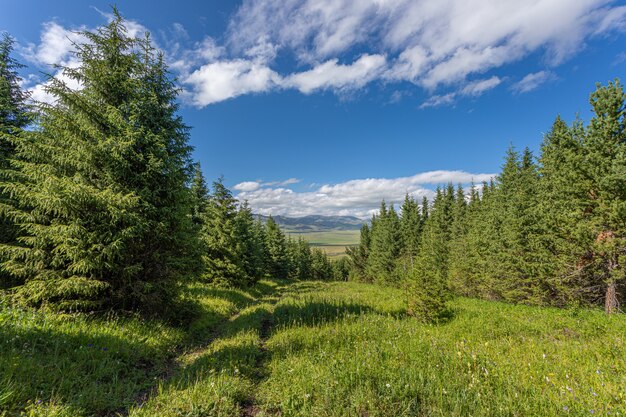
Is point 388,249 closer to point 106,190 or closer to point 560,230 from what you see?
point 560,230

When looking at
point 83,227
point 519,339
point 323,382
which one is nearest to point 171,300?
point 83,227

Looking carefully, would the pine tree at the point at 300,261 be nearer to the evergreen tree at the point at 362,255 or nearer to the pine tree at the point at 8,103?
the evergreen tree at the point at 362,255

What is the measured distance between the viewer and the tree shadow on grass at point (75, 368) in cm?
397

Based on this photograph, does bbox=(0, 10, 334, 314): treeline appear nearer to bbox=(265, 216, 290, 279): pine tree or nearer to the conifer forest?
the conifer forest

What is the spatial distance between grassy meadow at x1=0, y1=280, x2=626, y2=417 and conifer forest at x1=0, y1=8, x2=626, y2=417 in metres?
0.04

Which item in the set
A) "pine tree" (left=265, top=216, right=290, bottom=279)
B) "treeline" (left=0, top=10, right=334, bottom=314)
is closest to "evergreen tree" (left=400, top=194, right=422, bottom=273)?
"pine tree" (left=265, top=216, right=290, bottom=279)

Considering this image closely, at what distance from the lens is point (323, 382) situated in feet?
15.3

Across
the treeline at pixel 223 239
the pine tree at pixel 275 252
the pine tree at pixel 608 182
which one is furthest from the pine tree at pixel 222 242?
the pine tree at pixel 275 252

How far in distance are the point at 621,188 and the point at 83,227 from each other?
2197 centimetres

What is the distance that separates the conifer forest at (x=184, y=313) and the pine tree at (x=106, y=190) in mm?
64

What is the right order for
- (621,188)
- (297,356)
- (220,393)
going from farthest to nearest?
1. (621,188)
2. (297,356)
3. (220,393)

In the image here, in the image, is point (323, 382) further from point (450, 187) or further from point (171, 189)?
point (450, 187)

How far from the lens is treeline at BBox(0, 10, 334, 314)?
297 inches

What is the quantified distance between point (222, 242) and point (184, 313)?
34.2 ft
